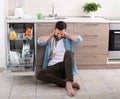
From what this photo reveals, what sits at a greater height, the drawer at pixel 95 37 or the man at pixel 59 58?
the drawer at pixel 95 37

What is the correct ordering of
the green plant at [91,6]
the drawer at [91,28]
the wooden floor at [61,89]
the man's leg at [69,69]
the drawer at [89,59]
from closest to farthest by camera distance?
1. the wooden floor at [61,89]
2. the man's leg at [69,69]
3. the drawer at [91,28]
4. the drawer at [89,59]
5. the green plant at [91,6]

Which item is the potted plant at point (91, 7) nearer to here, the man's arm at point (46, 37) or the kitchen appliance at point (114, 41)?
the kitchen appliance at point (114, 41)

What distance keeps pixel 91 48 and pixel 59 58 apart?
2.49 ft

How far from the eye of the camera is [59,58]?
12.7 ft

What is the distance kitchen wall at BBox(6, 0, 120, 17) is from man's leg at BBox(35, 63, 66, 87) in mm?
1463

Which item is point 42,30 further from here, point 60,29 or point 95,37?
point 95,37

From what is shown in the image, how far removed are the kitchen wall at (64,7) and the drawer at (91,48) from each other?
0.80m

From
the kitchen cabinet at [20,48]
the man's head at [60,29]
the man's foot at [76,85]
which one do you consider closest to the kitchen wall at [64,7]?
the kitchen cabinet at [20,48]

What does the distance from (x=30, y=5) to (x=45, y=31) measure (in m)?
0.82

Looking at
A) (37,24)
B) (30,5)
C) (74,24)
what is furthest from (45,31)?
(30,5)

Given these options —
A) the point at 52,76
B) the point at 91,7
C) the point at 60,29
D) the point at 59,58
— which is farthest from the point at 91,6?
the point at 52,76

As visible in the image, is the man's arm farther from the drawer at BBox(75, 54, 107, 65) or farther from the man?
the drawer at BBox(75, 54, 107, 65)

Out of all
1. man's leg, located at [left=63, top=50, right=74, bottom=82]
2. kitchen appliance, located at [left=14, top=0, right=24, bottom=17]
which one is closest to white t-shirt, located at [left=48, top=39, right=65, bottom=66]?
man's leg, located at [left=63, top=50, right=74, bottom=82]

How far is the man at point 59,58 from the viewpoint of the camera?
11.7 ft
